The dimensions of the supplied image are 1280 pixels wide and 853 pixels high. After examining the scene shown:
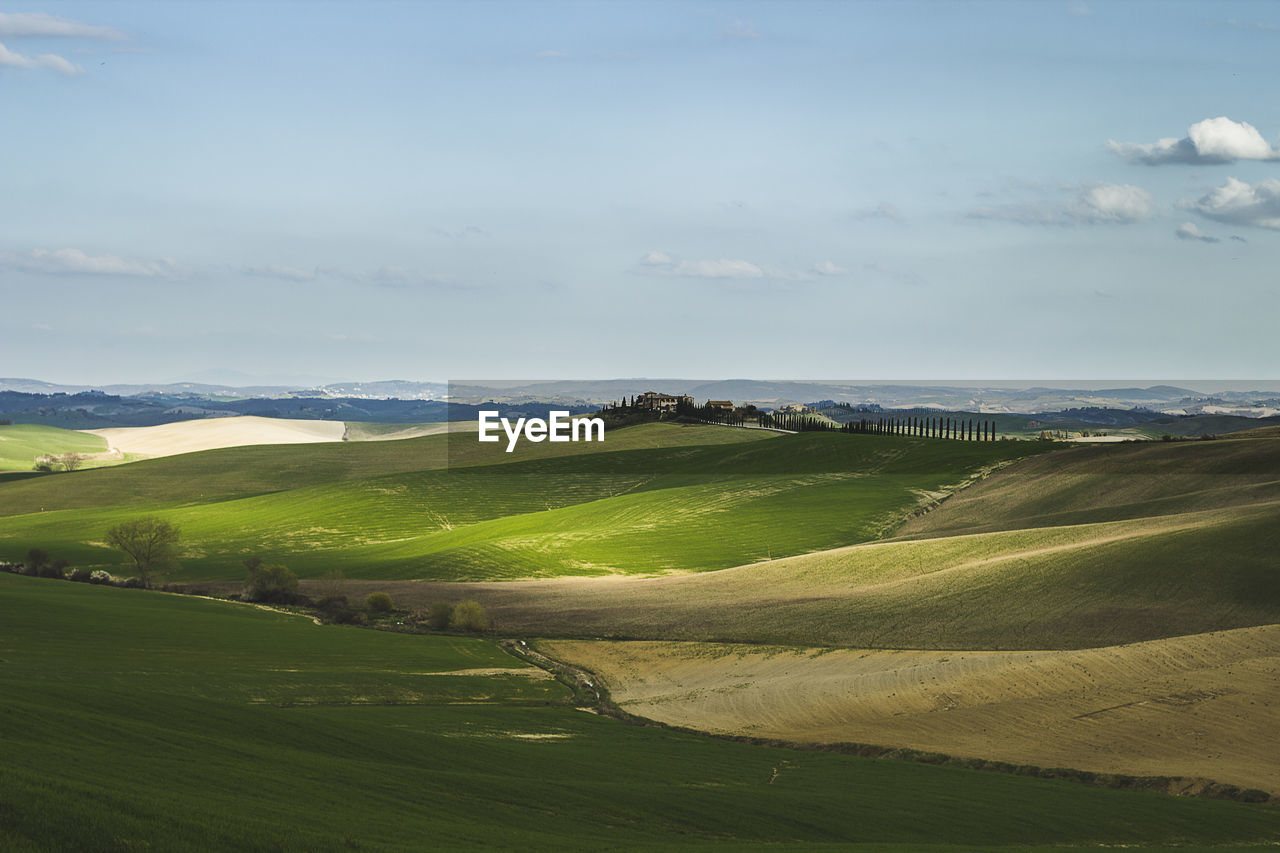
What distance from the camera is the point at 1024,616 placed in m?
49.3

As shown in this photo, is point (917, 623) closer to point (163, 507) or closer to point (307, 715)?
point (307, 715)

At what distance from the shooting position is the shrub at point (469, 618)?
57531 mm

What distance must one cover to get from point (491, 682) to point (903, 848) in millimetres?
24071

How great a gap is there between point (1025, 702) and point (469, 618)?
99.6ft

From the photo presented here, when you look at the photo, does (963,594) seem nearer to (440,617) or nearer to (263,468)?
(440,617)

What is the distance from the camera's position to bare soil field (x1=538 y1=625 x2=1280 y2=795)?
32375 mm

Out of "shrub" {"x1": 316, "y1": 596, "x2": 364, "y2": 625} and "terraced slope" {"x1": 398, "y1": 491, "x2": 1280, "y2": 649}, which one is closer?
"terraced slope" {"x1": 398, "y1": 491, "x2": 1280, "y2": 649}

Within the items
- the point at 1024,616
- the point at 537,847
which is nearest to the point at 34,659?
the point at 537,847

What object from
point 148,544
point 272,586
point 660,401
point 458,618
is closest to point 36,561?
point 148,544

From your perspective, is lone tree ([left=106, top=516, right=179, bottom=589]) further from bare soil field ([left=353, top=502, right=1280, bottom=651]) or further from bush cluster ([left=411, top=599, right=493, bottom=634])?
bush cluster ([left=411, top=599, right=493, bottom=634])

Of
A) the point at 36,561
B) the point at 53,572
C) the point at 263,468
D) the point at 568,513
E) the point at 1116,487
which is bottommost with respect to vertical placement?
the point at 53,572

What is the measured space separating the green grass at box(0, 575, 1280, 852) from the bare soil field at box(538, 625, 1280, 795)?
2.83m

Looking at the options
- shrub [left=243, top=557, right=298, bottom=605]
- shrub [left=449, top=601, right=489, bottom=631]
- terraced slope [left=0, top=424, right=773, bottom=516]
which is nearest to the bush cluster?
shrub [left=449, top=601, right=489, bottom=631]

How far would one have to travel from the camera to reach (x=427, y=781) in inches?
950
